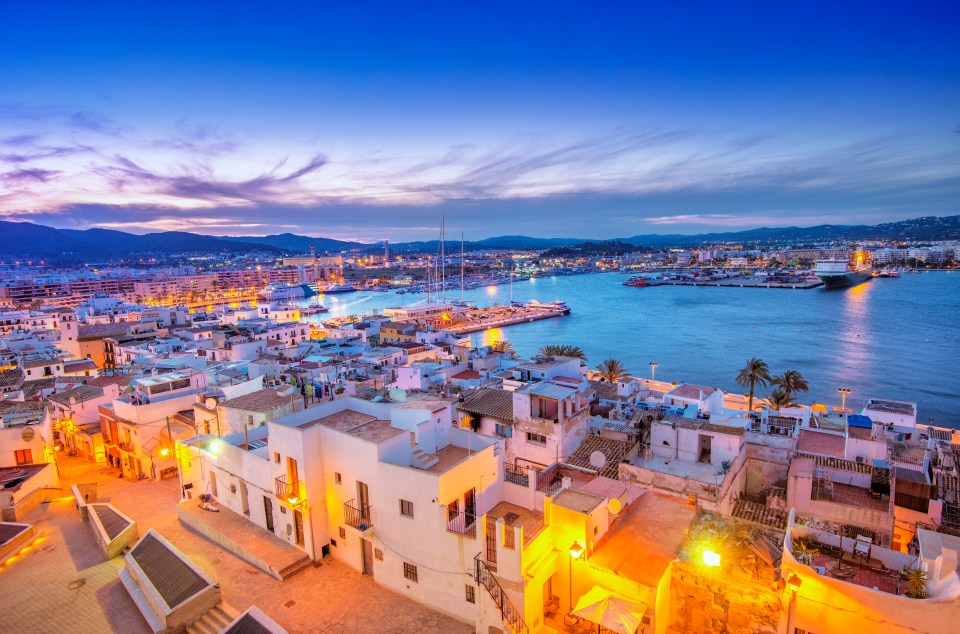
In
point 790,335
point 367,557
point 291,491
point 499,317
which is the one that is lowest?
point 790,335

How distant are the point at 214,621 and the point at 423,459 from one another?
4.58 m

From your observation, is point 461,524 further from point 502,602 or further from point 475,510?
point 502,602

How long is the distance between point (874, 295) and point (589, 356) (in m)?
77.4

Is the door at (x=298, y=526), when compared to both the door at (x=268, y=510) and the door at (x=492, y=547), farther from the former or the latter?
the door at (x=492, y=547)

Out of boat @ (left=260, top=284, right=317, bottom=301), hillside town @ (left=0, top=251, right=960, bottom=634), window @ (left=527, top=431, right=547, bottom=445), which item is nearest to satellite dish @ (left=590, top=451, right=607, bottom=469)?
hillside town @ (left=0, top=251, right=960, bottom=634)

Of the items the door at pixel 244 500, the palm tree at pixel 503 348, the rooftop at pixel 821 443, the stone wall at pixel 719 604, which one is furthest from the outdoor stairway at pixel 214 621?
the palm tree at pixel 503 348

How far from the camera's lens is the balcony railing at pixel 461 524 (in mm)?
8547

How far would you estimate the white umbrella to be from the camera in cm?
659

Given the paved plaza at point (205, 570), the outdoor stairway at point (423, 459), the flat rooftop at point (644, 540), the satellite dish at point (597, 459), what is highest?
the outdoor stairway at point (423, 459)

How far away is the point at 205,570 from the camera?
10.4 metres

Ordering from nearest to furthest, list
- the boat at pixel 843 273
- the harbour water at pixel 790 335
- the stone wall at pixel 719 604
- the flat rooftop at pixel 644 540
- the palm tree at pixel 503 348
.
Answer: the stone wall at pixel 719 604, the flat rooftop at pixel 644 540, the palm tree at pixel 503 348, the harbour water at pixel 790 335, the boat at pixel 843 273

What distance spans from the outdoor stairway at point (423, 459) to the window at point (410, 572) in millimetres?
1778

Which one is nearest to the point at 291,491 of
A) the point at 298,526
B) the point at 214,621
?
the point at 298,526

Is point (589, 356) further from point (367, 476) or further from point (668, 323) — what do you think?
point (367, 476)
